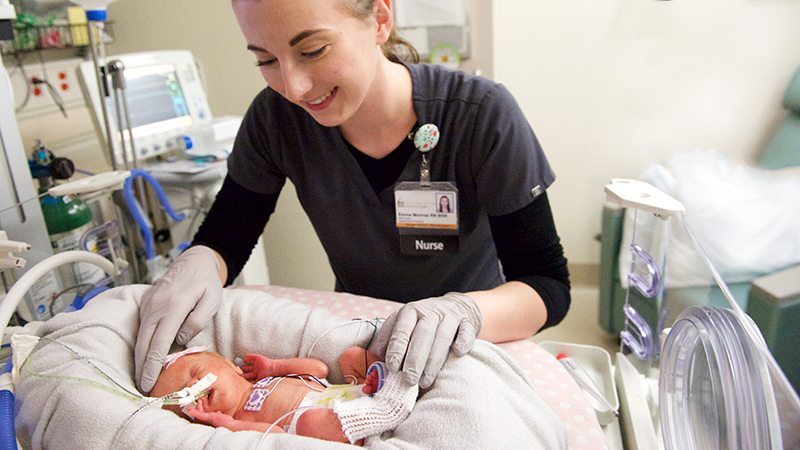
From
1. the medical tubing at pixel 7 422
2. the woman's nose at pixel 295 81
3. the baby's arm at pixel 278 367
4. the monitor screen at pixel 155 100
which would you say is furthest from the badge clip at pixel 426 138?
the monitor screen at pixel 155 100

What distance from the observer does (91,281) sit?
1.19 m

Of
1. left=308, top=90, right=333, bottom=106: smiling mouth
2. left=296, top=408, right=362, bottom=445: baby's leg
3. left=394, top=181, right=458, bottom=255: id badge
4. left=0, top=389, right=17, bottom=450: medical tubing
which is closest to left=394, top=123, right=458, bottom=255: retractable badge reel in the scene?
left=394, top=181, right=458, bottom=255: id badge

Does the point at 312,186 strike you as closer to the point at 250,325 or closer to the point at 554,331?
the point at 250,325

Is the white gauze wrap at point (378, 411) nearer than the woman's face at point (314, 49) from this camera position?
Yes

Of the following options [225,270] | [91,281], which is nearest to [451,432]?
[225,270]

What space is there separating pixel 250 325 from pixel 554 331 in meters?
1.87

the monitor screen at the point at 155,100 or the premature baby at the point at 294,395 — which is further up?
the monitor screen at the point at 155,100

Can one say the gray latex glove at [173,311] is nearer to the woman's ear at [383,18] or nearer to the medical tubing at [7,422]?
the medical tubing at [7,422]

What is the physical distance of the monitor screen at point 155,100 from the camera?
77.4 inches

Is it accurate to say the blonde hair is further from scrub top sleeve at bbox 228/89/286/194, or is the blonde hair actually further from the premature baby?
the premature baby

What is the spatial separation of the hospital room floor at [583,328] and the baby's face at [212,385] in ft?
5.76

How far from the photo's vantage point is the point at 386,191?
122 cm

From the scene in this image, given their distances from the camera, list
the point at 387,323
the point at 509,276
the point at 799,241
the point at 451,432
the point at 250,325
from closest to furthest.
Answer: the point at 799,241
the point at 451,432
the point at 387,323
the point at 250,325
the point at 509,276

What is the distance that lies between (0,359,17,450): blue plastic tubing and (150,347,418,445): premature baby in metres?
0.25
